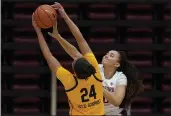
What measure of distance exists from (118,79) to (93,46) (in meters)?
2.91

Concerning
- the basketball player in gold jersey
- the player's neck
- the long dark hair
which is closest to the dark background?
the long dark hair

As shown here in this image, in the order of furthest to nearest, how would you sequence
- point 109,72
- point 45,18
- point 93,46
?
point 93,46
point 109,72
point 45,18

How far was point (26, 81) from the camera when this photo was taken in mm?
9016

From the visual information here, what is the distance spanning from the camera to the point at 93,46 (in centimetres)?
888

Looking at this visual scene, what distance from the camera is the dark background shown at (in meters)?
8.85

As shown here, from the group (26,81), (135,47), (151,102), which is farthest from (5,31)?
(151,102)

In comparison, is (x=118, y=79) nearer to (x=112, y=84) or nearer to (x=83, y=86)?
(x=112, y=84)

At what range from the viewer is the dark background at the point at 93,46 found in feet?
29.0

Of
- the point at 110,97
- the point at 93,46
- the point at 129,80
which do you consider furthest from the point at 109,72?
the point at 93,46

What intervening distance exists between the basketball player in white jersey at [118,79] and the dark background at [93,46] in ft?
8.74

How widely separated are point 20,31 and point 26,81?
2.80 feet

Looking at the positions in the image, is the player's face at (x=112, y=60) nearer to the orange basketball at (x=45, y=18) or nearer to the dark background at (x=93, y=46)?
the orange basketball at (x=45, y=18)

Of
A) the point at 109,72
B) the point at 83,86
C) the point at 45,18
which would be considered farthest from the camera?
the point at 109,72

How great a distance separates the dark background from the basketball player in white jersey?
266 centimetres
